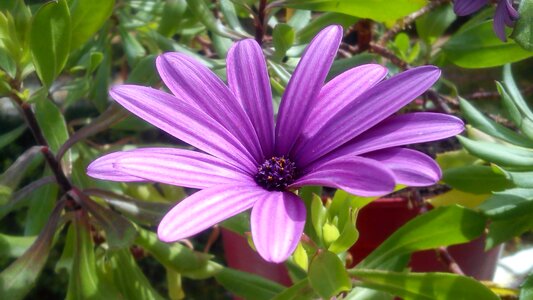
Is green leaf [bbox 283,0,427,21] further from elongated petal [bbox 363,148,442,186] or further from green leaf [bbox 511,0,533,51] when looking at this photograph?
elongated petal [bbox 363,148,442,186]

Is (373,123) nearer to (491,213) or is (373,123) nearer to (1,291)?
(491,213)

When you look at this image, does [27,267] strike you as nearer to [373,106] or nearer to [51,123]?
[51,123]

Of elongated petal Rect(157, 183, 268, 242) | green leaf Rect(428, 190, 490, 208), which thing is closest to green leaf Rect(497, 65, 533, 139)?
green leaf Rect(428, 190, 490, 208)

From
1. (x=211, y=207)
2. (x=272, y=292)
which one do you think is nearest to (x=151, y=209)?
(x=272, y=292)

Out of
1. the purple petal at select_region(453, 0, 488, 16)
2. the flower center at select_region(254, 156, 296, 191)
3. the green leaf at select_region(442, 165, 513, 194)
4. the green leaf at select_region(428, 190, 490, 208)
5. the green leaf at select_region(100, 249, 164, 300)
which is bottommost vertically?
the green leaf at select_region(100, 249, 164, 300)

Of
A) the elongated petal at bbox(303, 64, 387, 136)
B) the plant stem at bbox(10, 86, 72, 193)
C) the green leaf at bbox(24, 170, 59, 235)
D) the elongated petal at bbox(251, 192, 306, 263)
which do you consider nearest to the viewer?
the elongated petal at bbox(251, 192, 306, 263)

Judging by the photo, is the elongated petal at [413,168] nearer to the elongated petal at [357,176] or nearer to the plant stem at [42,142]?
the elongated petal at [357,176]

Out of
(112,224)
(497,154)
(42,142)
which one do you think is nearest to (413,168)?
(497,154)

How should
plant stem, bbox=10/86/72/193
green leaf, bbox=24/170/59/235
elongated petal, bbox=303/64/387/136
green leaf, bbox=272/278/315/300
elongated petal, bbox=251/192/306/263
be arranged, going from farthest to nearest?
green leaf, bbox=24/170/59/235
plant stem, bbox=10/86/72/193
green leaf, bbox=272/278/315/300
elongated petal, bbox=303/64/387/136
elongated petal, bbox=251/192/306/263
